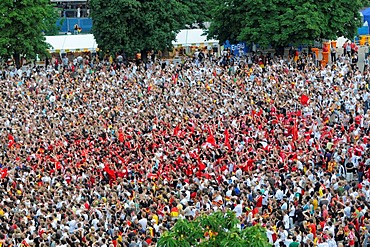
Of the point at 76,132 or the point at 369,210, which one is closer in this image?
the point at 369,210

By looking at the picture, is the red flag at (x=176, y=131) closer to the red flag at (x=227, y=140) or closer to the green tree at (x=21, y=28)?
the red flag at (x=227, y=140)

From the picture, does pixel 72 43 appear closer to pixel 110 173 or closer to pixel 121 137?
pixel 121 137

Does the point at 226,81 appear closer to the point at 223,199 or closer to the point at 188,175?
the point at 188,175

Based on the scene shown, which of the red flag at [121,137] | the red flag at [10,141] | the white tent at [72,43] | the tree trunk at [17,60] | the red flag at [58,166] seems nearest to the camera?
the red flag at [58,166]

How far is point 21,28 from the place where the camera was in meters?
48.7

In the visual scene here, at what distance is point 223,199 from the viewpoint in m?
21.7

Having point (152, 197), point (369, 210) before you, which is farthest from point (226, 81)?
point (369, 210)

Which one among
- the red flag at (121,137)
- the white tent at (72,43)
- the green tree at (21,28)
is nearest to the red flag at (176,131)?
the red flag at (121,137)

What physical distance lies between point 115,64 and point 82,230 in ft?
94.4

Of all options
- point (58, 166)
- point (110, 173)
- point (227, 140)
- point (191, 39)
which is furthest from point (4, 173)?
point (191, 39)

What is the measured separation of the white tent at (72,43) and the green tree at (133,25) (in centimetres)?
296

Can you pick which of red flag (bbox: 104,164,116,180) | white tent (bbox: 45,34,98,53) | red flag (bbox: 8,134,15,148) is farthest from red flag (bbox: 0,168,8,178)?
white tent (bbox: 45,34,98,53)

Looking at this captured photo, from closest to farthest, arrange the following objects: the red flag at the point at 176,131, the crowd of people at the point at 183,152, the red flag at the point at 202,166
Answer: the crowd of people at the point at 183,152, the red flag at the point at 202,166, the red flag at the point at 176,131

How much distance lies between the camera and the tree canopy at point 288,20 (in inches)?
1762
